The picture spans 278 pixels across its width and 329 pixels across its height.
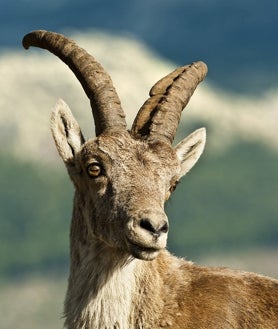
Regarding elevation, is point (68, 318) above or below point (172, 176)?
below

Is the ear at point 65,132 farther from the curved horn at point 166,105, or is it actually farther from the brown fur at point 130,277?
the curved horn at point 166,105

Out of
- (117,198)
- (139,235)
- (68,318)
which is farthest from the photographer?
(68,318)

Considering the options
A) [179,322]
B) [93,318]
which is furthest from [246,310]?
[93,318]

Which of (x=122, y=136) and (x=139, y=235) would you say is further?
(x=122, y=136)

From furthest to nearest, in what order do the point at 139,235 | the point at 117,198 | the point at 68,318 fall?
the point at 68,318 → the point at 117,198 → the point at 139,235

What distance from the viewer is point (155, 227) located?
12508mm

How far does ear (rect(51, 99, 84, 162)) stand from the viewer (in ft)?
48.4

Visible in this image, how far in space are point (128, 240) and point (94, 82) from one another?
3335mm

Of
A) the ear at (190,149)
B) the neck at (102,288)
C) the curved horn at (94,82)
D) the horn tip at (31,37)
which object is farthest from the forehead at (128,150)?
the horn tip at (31,37)

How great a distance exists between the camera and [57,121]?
1482cm

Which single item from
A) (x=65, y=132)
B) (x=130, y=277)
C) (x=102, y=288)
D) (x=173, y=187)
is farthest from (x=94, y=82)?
(x=102, y=288)

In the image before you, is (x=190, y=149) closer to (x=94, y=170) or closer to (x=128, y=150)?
(x=128, y=150)

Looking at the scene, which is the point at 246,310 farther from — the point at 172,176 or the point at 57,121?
the point at 57,121

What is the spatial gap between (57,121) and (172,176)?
2.12 meters
